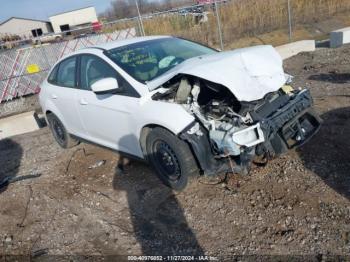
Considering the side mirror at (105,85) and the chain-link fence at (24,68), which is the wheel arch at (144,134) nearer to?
the side mirror at (105,85)

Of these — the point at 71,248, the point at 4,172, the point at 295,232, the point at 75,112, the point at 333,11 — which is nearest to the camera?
the point at 295,232

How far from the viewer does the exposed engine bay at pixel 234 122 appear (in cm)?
390

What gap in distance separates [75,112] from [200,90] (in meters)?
2.24

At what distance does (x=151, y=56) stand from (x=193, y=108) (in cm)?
130

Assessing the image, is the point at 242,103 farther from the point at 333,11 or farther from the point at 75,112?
the point at 333,11

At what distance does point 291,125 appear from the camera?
4195 millimetres

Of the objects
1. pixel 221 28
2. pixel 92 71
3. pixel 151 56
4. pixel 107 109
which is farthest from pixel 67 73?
pixel 221 28

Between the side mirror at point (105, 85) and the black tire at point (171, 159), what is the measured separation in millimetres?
764

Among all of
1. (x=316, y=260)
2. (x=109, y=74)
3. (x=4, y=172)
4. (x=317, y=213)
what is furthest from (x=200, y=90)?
(x=4, y=172)

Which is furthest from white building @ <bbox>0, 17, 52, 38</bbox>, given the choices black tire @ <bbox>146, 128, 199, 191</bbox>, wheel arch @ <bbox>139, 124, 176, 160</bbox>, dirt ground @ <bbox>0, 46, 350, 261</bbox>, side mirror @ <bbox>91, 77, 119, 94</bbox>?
black tire @ <bbox>146, 128, 199, 191</bbox>

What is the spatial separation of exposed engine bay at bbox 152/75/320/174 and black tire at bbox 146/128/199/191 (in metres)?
0.14

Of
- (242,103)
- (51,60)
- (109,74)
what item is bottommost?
(51,60)

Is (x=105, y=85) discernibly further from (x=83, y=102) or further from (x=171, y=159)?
(x=171, y=159)

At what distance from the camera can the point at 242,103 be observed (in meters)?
4.00
